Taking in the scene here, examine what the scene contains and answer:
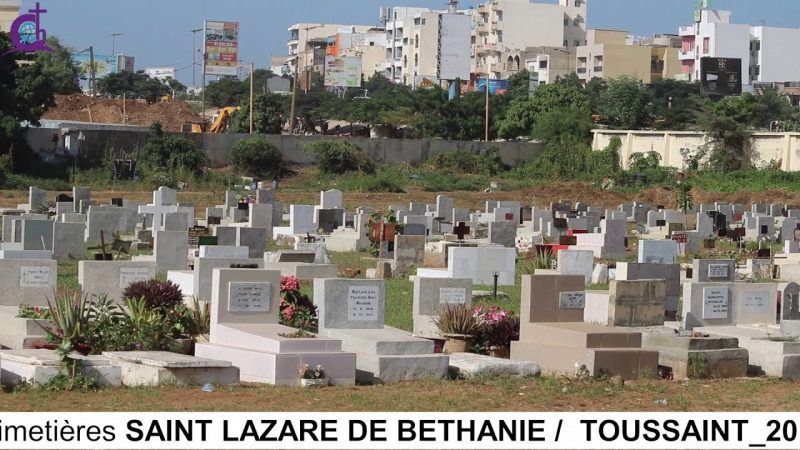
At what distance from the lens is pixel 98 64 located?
132500mm

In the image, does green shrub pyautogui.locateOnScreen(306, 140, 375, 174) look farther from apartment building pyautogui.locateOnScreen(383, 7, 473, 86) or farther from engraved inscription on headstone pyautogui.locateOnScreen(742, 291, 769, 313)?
apartment building pyautogui.locateOnScreen(383, 7, 473, 86)

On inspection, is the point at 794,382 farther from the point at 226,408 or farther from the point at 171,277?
the point at 171,277

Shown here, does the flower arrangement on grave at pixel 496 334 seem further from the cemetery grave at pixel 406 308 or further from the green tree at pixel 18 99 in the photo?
→ the green tree at pixel 18 99

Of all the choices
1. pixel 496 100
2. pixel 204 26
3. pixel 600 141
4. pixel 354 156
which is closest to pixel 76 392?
pixel 354 156

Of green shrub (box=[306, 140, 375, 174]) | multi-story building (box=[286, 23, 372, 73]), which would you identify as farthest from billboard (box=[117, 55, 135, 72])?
green shrub (box=[306, 140, 375, 174])

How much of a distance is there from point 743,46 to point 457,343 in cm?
11648

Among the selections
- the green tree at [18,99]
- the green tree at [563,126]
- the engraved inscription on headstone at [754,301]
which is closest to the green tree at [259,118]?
the green tree at [563,126]

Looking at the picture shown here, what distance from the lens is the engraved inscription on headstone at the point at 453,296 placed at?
1639 cm

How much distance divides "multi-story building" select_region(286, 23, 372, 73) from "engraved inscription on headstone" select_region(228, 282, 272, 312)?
13727cm

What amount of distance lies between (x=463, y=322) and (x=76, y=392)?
4771 millimetres

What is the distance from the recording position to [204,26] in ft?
374

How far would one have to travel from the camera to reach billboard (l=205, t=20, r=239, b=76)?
116 m

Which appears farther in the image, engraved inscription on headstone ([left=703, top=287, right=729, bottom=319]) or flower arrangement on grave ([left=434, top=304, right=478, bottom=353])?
engraved inscription on headstone ([left=703, top=287, right=729, bottom=319])

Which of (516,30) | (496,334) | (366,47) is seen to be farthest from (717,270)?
(366,47)
